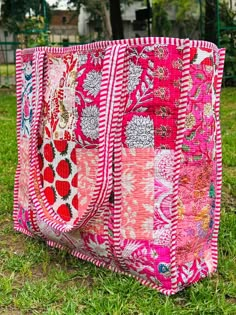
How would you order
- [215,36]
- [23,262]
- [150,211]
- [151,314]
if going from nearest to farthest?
[151,314]
[150,211]
[23,262]
[215,36]

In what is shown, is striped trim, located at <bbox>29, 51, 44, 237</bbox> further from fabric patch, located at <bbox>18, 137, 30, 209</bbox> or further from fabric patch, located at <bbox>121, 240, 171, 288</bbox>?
fabric patch, located at <bbox>121, 240, 171, 288</bbox>

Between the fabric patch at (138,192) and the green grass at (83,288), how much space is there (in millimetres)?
195

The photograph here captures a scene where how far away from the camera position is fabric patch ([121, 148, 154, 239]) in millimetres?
1819

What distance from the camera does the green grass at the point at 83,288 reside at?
175cm

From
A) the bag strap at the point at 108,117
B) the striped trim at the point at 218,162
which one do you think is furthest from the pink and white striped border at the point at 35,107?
the striped trim at the point at 218,162

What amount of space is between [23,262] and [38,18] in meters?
7.88

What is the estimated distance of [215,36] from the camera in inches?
366

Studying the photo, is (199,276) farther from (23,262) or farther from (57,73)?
(57,73)

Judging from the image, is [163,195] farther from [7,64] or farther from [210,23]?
[7,64]

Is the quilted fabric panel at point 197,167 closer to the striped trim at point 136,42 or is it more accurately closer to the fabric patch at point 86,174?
the striped trim at point 136,42

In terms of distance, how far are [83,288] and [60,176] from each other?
43 cm

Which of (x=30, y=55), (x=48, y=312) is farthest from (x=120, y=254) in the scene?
(x=30, y=55)

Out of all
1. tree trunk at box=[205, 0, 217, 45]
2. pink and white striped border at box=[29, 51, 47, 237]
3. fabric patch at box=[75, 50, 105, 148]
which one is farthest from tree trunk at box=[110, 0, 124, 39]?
fabric patch at box=[75, 50, 105, 148]

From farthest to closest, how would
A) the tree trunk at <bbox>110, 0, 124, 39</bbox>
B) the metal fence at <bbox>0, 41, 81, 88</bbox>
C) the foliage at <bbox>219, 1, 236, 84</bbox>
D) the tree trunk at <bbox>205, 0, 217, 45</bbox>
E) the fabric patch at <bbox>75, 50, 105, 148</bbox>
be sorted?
the tree trunk at <bbox>110, 0, 124, 39</bbox> < the metal fence at <bbox>0, 41, 81, 88</bbox> < the foliage at <bbox>219, 1, 236, 84</bbox> < the tree trunk at <bbox>205, 0, 217, 45</bbox> < the fabric patch at <bbox>75, 50, 105, 148</bbox>
